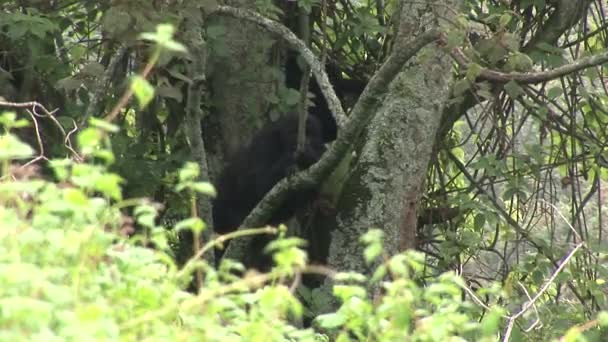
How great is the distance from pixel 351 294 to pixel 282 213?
132 inches

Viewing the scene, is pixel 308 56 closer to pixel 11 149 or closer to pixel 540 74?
pixel 540 74

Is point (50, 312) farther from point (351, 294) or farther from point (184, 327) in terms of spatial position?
point (351, 294)

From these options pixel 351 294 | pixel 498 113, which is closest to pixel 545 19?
pixel 498 113

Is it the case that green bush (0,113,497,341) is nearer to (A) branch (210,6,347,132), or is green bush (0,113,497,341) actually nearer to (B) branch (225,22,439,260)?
(B) branch (225,22,439,260)

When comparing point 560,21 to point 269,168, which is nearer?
point 560,21

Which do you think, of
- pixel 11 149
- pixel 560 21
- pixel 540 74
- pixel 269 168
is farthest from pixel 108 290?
pixel 269 168

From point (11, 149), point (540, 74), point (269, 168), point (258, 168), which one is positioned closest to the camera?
point (11, 149)

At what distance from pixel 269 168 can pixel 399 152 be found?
1983mm

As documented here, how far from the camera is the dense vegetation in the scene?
2.18m

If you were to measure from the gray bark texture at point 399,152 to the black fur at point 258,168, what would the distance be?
1243mm

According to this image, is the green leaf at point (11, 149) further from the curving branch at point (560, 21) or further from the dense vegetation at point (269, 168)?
the curving branch at point (560, 21)

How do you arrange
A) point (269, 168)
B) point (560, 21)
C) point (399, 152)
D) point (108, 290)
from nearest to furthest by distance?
point (108, 290), point (399, 152), point (560, 21), point (269, 168)

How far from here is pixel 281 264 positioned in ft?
7.43

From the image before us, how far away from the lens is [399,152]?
4949 millimetres
